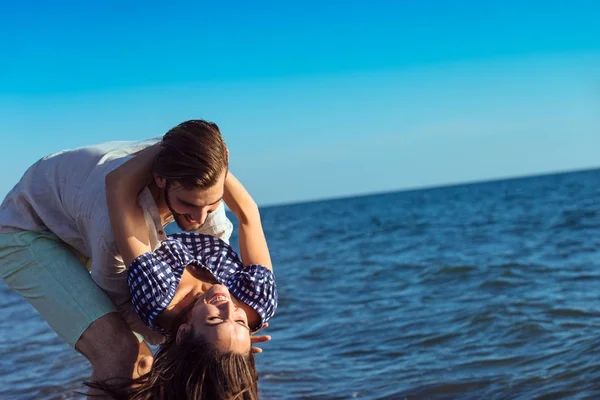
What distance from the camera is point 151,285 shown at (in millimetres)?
3574

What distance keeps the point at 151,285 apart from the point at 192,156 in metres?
0.70

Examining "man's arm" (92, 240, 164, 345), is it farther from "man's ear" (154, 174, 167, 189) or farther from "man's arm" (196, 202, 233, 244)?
"man's arm" (196, 202, 233, 244)

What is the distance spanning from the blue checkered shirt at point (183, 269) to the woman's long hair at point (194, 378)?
0.85 ft

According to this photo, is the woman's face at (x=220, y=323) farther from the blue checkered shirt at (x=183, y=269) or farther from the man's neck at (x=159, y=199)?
the man's neck at (x=159, y=199)

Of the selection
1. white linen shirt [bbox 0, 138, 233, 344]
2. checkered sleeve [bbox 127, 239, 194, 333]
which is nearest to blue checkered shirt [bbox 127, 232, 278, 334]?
checkered sleeve [bbox 127, 239, 194, 333]

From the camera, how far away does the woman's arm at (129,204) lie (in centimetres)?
357

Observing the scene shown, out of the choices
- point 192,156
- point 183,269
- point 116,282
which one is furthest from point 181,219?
point 116,282

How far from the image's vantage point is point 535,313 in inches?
321

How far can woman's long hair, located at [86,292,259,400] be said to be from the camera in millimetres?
3512

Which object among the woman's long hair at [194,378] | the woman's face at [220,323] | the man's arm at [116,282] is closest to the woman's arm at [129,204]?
the man's arm at [116,282]

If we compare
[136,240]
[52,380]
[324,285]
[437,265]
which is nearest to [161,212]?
[136,240]

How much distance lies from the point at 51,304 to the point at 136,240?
73 cm

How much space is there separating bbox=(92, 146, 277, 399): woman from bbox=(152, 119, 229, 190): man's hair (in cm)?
9

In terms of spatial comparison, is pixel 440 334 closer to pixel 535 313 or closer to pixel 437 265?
pixel 535 313
